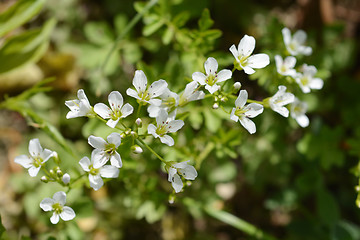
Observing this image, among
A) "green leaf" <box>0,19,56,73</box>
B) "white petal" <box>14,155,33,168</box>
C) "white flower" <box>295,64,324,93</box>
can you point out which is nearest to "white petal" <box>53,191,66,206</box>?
"white petal" <box>14,155,33,168</box>

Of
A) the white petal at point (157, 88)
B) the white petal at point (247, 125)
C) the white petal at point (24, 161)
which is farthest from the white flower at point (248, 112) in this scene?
the white petal at point (24, 161)

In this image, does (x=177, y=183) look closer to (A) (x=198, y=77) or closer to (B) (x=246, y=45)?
(A) (x=198, y=77)

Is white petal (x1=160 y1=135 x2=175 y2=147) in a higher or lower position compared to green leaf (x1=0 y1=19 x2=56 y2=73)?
higher

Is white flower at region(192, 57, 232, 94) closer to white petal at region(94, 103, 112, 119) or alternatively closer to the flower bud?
white petal at region(94, 103, 112, 119)

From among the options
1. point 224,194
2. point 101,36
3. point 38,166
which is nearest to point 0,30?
point 101,36

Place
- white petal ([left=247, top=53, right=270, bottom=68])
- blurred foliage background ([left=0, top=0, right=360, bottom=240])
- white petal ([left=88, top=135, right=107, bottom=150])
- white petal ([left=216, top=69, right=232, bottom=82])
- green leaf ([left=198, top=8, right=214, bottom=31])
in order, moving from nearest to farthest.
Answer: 1. white petal ([left=88, top=135, right=107, bottom=150])
2. white petal ([left=216, top=69, right=232, bottom=82])
3. white petal ([left=247, top=53, right=270, bottom=68])
4. green leaf ([left=198, top=8, right=214, bottom=31])
5. blurred foliage background ([left=0, top=0, right=360, bottom=240])

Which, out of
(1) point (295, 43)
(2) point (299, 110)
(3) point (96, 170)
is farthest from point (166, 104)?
(1) point (295, 43)
